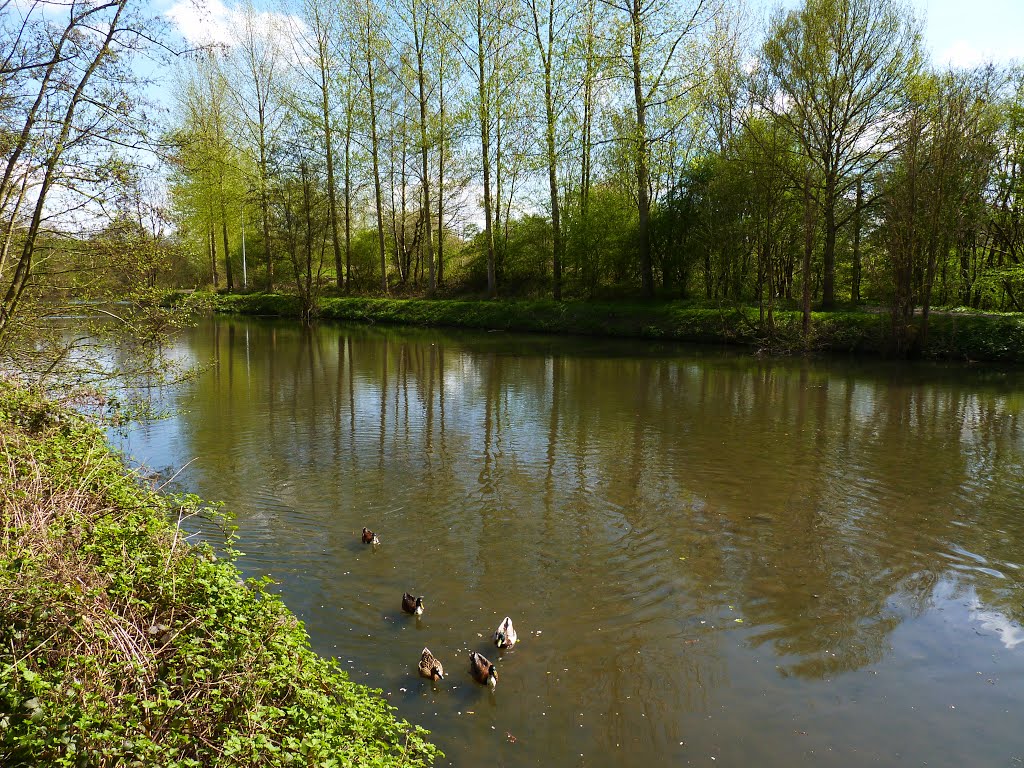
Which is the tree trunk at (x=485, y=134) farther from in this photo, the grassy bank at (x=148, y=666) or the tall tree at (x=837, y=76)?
the grassy bank at (x=148, y=666)

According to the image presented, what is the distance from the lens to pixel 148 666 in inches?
133

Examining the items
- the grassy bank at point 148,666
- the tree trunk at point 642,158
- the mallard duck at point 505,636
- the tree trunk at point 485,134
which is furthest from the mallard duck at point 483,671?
the tree trunk at point 485,134

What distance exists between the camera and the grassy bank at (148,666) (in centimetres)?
295

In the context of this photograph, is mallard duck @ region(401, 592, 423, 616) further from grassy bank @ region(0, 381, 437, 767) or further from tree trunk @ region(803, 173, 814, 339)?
tree trunk @ region(803, 173, 814, 339)

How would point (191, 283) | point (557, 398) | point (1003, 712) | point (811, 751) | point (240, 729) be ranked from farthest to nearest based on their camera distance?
point (191, 283)
point (557, 398)
point (1003, 712)
point (811, 751)
point (240, 729)

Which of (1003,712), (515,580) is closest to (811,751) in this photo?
(1003,712)

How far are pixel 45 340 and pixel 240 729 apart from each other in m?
8.02

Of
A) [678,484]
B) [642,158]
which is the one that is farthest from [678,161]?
[678,484]

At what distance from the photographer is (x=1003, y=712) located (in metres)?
4.62

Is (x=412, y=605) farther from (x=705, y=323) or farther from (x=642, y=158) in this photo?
(x=642, y=158)

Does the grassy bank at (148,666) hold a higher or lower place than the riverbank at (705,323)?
lower

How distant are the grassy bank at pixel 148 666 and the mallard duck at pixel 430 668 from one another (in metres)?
0.44

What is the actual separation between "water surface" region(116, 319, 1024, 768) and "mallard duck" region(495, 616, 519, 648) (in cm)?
7

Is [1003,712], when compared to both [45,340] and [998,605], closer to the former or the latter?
[998,605]
